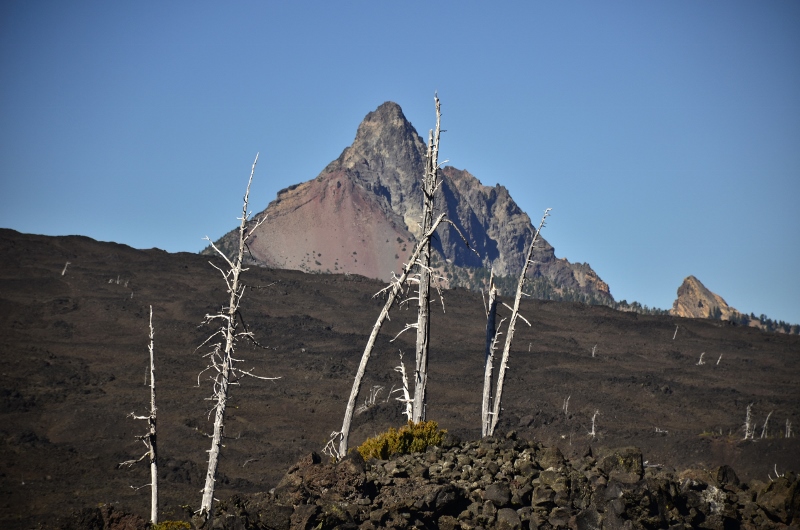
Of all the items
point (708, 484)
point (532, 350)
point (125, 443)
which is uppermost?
point (532, 350)

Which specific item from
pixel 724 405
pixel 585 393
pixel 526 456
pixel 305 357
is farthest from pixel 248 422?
pixel 526 456

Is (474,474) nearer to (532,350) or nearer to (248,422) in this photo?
(248,422)

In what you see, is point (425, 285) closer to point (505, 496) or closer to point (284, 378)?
point (505, 496)

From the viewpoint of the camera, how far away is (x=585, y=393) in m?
85.2

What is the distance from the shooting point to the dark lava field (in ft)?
182

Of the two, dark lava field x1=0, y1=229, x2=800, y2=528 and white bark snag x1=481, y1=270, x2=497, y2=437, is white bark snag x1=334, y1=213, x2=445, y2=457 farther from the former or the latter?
dark lava field x1=0, y1=229, x2=800, y2=528

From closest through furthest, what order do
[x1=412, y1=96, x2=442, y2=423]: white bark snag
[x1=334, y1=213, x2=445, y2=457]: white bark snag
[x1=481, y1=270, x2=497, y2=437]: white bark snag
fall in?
[x1=334, y1=213, x2=445, y2=457]: white bark snag
[x1=412, y1=96, x2=442, y2=423]: white bark snag
[x1=481, y1=270, x2=497, y2=437]: white bark snag

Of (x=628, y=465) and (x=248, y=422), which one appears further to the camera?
(x=248, y=422)

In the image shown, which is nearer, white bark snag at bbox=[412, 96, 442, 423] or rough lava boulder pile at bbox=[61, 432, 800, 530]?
rough lava boulder pile at bbox=[61, 432, 800, 530]

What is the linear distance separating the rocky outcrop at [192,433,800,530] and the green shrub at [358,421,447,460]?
662 millimetres

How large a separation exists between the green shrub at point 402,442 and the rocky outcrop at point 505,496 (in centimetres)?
66

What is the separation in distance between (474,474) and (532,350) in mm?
84678

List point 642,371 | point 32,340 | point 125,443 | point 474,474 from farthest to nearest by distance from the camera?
1. point 642,371
2. point 32,340
3. point 125,443
4. point 474,474

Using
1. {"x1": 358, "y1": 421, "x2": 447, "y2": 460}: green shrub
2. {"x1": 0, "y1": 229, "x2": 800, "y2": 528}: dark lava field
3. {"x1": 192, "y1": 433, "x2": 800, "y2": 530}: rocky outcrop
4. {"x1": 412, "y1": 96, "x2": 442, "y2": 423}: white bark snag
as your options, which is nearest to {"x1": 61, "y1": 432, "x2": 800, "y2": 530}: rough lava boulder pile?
{"x1": 192, "y1": 433, "x2": 800, "y2": 530}: rocky outcrop
